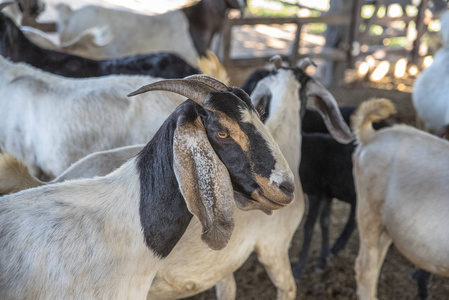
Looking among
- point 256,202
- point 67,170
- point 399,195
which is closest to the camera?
point 256,202

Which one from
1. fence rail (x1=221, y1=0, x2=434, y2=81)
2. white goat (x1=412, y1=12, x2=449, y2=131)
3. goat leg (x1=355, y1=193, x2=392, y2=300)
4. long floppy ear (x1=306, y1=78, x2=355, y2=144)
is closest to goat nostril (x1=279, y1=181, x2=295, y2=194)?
long floppy ear (x1=306, y1=78, x2=355, y2=144)

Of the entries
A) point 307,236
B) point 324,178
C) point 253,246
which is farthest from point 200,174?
point 307,236

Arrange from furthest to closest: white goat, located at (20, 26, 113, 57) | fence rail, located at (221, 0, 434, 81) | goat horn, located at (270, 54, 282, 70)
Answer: fence rail, located at (221, 0, 434, 81) → white goat, located at (20, 26, 113, 57) → goat horn, located at (270, 54, 282, 70)

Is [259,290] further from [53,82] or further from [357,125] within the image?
[53,82]

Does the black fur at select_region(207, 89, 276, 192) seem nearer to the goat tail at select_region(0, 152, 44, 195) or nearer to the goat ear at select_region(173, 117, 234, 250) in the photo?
the goat ear at select_region(173, 117, 234, 250)

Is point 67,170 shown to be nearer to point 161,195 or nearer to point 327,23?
point 161,195

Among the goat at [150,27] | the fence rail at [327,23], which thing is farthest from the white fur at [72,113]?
the fence rail at [327,23]

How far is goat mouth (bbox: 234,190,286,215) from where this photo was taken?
5.74 ft

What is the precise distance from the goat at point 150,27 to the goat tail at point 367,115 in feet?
9.45

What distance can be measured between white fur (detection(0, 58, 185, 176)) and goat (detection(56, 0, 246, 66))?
249cm

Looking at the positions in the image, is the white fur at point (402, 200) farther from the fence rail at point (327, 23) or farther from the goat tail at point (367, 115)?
the fence rail at point (327, 23)

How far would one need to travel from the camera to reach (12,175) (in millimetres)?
2150

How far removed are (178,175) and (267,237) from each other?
116cm

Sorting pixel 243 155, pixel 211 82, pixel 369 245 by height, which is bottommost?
pixel 369 245
